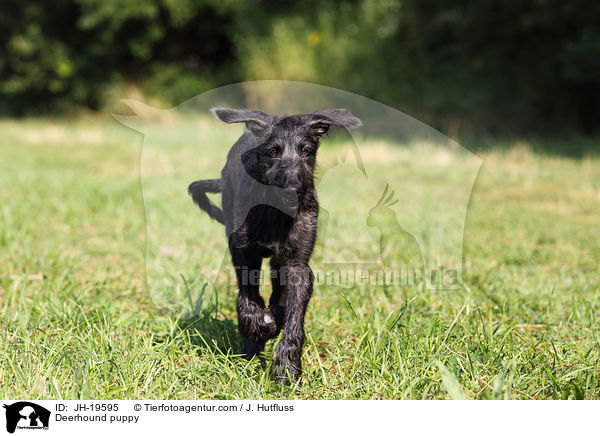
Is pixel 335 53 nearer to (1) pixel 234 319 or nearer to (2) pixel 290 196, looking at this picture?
(1) pixel 234 319

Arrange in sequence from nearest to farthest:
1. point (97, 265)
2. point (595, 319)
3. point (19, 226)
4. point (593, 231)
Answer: point (595, 319) < point (97, 265) < point (19, 226) < point (593, 231)

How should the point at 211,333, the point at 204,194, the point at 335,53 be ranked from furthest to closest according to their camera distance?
1. the point at 335,53
2. the point at 204,194
3. the point at 211,333

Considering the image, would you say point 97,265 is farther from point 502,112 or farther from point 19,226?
point 502,112

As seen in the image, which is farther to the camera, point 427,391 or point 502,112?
point 502,112

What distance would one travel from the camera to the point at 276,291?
3.41 m

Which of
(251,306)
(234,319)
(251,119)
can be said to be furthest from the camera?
(234,319)

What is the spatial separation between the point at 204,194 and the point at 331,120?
1.13m

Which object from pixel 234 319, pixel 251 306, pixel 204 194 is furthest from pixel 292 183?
pixel 234 319

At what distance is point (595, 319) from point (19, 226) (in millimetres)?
5582

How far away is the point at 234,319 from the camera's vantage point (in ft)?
12.9

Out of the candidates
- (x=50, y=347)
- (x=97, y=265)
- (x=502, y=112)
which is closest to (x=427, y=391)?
(x=50, y=347)

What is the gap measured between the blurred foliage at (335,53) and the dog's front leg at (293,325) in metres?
11.6

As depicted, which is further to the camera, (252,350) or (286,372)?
(252,350)
